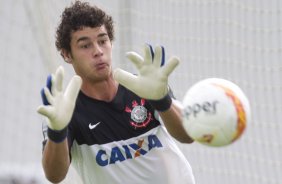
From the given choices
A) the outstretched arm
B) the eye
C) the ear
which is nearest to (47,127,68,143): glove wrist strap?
the outstretched arm

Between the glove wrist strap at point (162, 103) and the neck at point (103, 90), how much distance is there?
0.53 metres

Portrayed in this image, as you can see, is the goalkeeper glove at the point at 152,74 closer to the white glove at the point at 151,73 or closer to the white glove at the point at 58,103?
the white glove at the point at 151,73

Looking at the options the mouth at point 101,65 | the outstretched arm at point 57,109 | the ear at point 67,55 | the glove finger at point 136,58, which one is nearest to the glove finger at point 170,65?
the glove finger at point 136,58

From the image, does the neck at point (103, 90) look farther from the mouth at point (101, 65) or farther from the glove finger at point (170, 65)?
the glove finger at point (170, 65)

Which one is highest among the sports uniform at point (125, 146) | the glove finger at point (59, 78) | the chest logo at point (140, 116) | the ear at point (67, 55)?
the glove finger at point (59, 78)

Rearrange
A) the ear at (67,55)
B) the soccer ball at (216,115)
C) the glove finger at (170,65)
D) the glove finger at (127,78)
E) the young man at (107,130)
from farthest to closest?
the ear at (67,55) → the young man at (107,130) → the glove finger at (127,78) → the glove finger at (170,65) → the soccer ball at (216,115)

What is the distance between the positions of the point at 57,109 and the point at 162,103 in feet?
1.94

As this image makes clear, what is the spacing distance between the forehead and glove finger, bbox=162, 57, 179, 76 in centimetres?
70

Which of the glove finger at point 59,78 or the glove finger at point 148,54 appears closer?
the glove finger at point 59,78

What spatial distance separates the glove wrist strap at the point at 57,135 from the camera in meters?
4.16

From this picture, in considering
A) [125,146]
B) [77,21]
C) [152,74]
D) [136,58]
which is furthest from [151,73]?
[77,21]

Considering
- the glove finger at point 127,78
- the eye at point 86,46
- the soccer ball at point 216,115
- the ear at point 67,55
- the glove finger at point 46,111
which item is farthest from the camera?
the ear at point 67,55

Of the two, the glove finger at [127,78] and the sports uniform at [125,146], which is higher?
the glove finger at [127,78]

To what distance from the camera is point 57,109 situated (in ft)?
13.3
